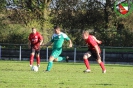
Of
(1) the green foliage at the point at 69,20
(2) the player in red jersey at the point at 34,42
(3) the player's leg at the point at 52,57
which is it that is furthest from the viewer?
(1) the green foliage at the point at 69,20

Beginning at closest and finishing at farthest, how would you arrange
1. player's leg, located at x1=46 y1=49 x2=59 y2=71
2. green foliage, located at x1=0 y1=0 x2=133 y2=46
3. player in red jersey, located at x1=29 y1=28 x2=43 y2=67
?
player's leg, located at x1=46 y1=49 x2=59 y2=71, player in red jersey, located at x1=29 y1=28 x2=43 y2=67, green foliage, located at x1=0 y1=0 x2=133 y2=46

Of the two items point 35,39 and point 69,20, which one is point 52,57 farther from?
point 69,20

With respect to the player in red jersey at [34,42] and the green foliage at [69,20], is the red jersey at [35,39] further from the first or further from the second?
the green foliage at [69,20]

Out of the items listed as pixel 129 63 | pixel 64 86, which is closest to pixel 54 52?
pixel 64 86

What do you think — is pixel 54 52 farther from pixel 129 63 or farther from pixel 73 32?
pixel 73 32

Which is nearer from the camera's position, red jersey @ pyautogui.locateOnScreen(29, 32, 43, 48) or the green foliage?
red jersey @ pyautogui.locateOnScreen(29, 32, 43, 48)

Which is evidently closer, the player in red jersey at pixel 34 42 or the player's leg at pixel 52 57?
the player's leg at pixel 52 57

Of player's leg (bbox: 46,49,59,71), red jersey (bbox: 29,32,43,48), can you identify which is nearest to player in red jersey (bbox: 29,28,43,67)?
red jersey (bbox: 29,32,43,48)

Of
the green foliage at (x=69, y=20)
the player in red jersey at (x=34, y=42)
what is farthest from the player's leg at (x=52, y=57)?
the green foliage at (x=69, y=20)

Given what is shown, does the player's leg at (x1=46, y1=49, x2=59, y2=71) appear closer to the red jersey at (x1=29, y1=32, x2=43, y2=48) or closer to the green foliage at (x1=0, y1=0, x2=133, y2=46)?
the red jersey at (x1=29, y1=32, x2=43, y2=48)

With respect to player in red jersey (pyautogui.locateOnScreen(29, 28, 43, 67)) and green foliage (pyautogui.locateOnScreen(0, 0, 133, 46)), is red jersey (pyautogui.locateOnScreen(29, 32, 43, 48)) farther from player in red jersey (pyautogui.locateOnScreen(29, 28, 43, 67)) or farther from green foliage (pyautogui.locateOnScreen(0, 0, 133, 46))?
green foliage (pyautogui.locateOnScreen(0, 0, 133, 46))

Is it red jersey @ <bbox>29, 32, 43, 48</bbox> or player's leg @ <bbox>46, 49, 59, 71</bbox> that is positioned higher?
red jersey @ <bbox>29, 32, 43, 48</bbox>

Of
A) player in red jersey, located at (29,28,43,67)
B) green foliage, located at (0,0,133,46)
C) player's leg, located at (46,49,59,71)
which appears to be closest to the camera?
player's leg, located at (46,49,59,71)

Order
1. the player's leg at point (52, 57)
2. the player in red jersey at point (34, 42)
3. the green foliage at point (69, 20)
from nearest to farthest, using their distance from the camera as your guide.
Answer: the player's leg at point (52, 57) → the player in red jersey at point (34, 42) → the green foliage at point (69, 20)
